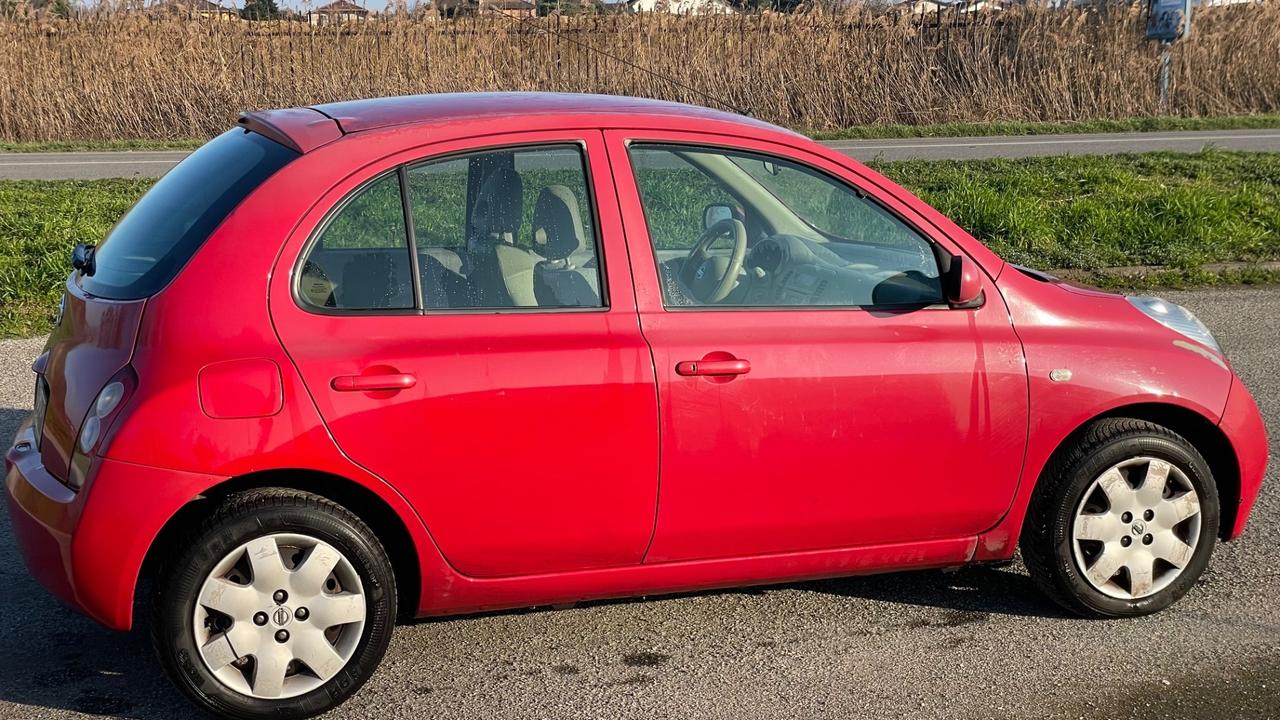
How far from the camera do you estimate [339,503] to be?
3748mm

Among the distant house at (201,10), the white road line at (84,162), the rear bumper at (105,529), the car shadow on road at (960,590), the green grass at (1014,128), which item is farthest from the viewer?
the distant house at (201,10)

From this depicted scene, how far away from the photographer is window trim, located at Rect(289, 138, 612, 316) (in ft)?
12.0

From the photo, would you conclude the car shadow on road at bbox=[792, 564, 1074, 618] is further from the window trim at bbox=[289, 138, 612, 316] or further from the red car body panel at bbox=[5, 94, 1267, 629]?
the window trim at bbox=[289, 138, 612, 316]

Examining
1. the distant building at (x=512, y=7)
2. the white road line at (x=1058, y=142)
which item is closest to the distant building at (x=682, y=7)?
the distant building at (x=512, y=7)

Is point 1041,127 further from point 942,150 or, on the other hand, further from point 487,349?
point 487,349

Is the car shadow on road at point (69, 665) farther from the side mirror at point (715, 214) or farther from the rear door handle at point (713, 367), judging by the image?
the side mirror at point (715, 214)

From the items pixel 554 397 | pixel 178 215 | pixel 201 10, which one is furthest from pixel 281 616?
pixel 201 10

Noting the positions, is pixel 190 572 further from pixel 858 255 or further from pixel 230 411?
pixel 858 255

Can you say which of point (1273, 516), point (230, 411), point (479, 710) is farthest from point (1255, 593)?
point (230, 411)

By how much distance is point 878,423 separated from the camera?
13.3 ft

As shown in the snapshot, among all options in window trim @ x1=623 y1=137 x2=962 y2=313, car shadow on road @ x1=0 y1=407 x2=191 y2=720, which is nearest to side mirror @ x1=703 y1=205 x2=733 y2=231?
window trim @ x1=623 y1=137 x2=962 y2=313

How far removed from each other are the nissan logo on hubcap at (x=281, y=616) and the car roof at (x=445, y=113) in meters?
1.34

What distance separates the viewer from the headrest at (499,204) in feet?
12.7

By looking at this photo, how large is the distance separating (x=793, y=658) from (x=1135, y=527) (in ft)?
4.18
